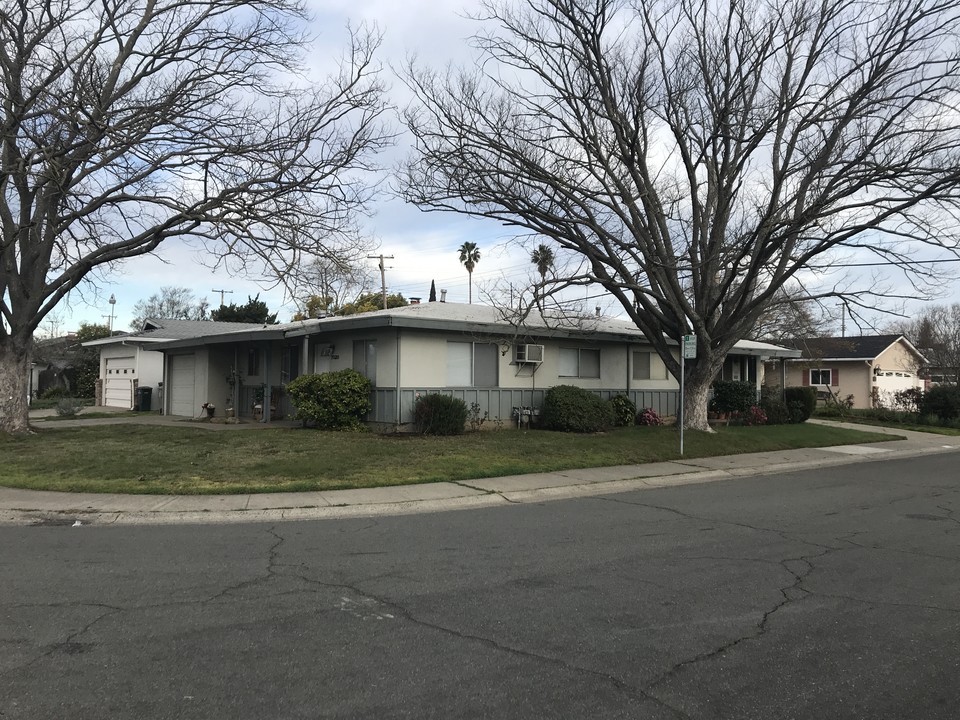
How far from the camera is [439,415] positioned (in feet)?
61.4

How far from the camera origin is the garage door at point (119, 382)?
33.4 metres

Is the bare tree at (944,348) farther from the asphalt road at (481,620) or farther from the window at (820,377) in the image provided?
the asphalt road at (481,620)

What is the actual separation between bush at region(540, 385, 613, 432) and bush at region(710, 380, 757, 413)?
689cm

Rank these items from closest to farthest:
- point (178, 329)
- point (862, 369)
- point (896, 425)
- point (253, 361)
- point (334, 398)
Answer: point (334, 398) → point (253, 361) → point (896, 425) → point (178, 329) → point (862, 369)

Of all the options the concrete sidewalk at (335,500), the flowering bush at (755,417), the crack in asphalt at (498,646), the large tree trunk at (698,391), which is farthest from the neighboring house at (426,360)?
the crack in asphalt at (498,646)

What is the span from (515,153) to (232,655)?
53.5 ft

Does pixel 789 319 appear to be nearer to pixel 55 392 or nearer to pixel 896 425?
pixel 896 425

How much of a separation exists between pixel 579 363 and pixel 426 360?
20.2ft

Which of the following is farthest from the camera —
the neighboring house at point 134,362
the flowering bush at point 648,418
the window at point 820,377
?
the window at point 820,377

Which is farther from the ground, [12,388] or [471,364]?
[471,364]

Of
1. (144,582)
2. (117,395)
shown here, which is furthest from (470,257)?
(144,582)

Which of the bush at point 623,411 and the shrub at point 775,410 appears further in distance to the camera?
the shrub at point 775,410

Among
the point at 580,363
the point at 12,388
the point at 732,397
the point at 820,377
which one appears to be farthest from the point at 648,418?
the point at 820,377

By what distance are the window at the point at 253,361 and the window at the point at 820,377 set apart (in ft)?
115
